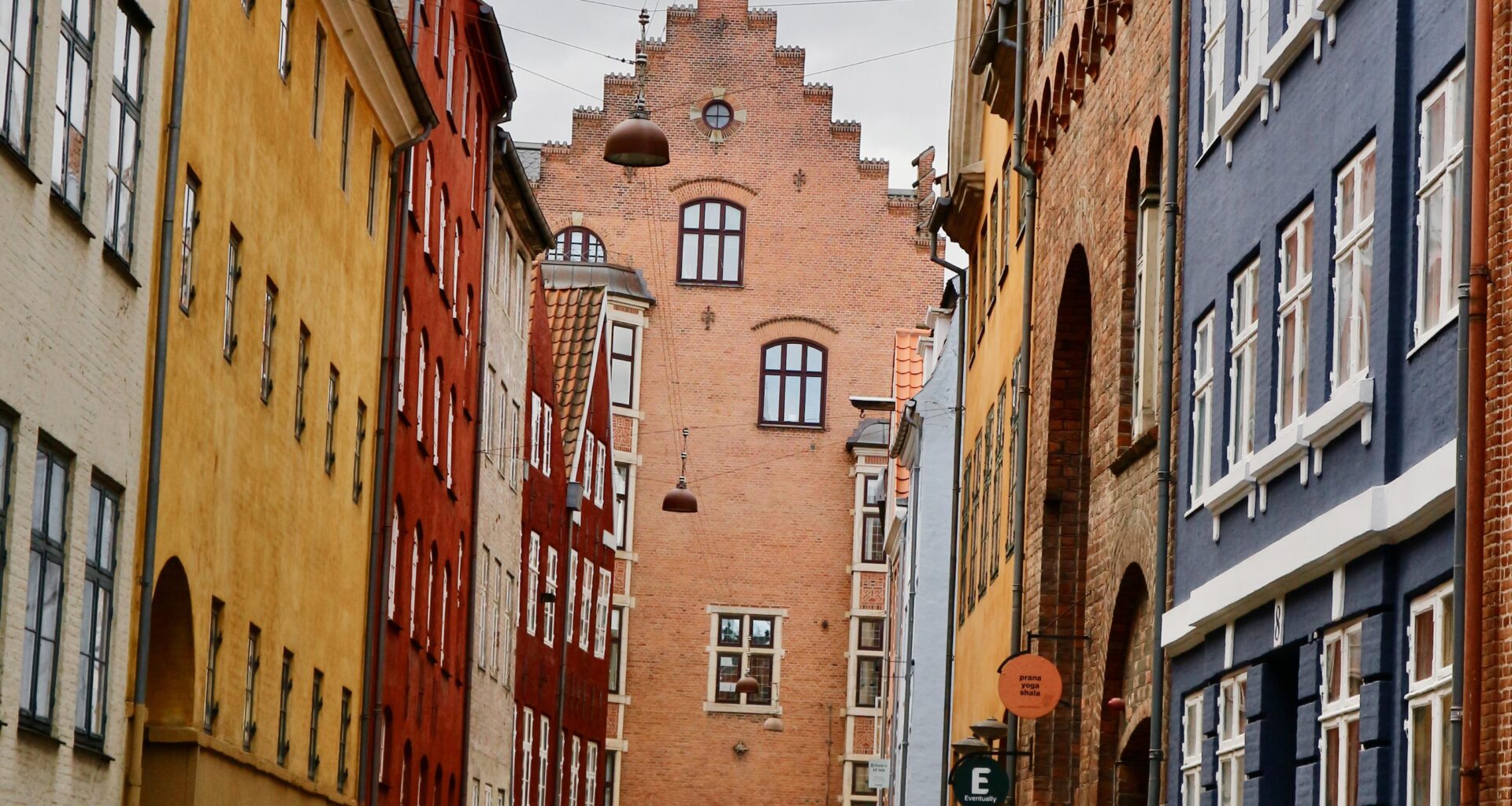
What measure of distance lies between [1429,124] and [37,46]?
819 centimetres

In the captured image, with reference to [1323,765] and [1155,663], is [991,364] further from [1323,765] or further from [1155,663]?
[1323,765]

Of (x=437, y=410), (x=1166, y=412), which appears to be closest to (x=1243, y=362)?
(x=1166, y=412)

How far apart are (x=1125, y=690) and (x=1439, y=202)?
10.1 metres

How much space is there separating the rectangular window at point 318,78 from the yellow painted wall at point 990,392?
786cm

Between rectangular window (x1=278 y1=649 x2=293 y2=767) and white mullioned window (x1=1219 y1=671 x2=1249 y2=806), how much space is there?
10488 millimetres

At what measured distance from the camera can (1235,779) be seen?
1736 cm

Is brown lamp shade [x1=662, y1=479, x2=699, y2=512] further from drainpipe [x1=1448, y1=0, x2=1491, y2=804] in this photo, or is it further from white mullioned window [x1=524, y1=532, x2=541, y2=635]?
drainpipe [x1=1448, y1=0, x2=1491, y2=804]

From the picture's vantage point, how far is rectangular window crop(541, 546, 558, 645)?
47562 mm

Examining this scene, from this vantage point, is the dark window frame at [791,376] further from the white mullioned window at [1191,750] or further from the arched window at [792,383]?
the white mullioned window at [1191,750]

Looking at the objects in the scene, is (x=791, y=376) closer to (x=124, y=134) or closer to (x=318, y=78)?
(x=318, y=78)

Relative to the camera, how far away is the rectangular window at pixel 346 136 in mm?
28047

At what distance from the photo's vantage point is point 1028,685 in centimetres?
2328

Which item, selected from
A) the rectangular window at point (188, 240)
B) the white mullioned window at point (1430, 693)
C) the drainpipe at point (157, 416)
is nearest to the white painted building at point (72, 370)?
the drainpipe at point (157, 416)

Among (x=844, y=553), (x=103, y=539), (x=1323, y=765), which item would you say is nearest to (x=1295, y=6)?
(x=1323, y=765)
